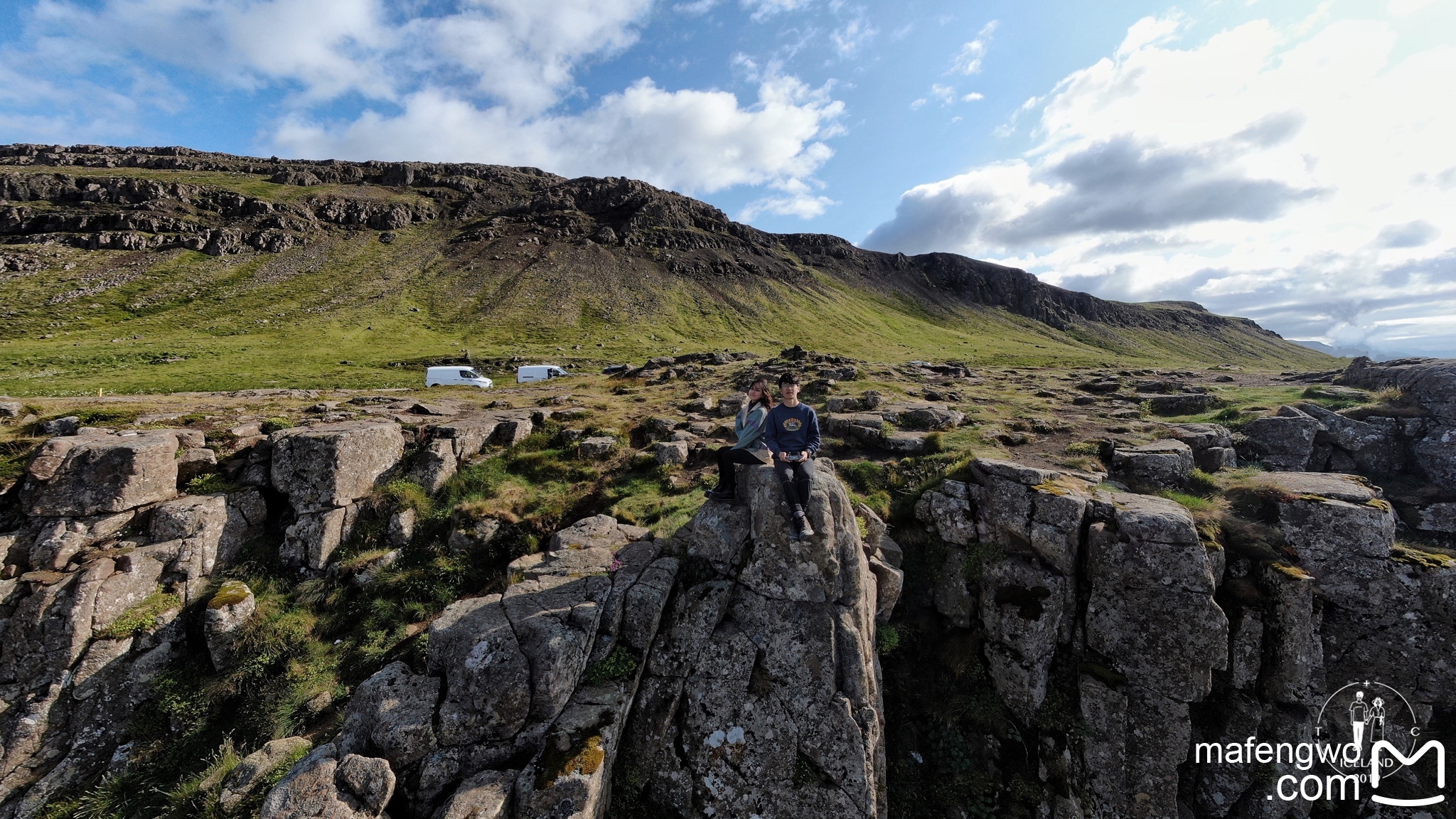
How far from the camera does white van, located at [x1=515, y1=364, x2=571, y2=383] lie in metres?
46.8

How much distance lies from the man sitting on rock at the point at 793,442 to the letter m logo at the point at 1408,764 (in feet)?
38.9

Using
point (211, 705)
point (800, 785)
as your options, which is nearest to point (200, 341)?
point (211, 705)

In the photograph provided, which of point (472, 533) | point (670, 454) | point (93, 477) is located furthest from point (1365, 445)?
point (93, 477)

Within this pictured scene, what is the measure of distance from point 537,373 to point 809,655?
1757 inches

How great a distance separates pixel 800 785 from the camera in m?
8.48

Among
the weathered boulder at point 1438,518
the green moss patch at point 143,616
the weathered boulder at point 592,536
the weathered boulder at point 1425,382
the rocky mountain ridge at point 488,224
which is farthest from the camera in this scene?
the rocky mountain ridge at point 488,224

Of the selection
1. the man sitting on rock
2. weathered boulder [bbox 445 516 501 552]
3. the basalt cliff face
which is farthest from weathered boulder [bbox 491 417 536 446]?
the man sitting on rock

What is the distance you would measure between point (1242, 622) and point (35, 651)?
973 inches

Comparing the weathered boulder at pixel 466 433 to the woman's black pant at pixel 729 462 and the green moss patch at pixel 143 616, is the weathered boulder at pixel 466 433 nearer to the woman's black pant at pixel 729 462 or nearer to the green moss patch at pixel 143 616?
the green moss patch at pixel 143 616

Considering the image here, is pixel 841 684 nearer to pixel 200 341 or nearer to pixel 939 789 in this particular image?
pixel 939 789

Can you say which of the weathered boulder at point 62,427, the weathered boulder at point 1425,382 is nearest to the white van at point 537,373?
the weathered boulder at point 62,427

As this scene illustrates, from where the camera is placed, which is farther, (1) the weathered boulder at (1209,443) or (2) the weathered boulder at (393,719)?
(1) the weathered boulder at (1209,443)

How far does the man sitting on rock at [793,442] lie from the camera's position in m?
9.77

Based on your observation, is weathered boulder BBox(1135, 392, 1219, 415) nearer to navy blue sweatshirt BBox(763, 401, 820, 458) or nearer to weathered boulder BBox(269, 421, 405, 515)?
navy blue sweatshirt BBox(763, 401, 820, 458)
